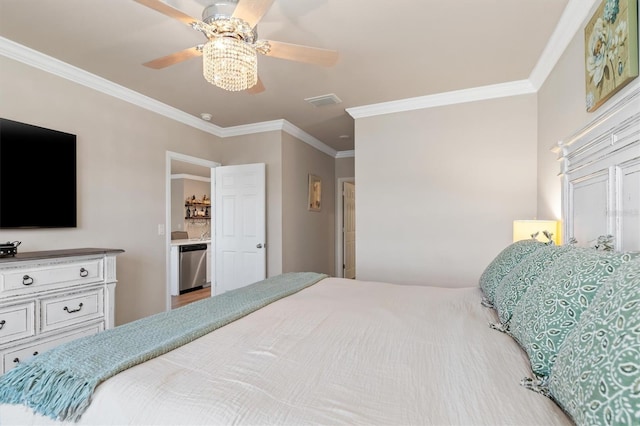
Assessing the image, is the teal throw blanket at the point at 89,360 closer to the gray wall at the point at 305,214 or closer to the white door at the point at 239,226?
the white door at the point at 239,226

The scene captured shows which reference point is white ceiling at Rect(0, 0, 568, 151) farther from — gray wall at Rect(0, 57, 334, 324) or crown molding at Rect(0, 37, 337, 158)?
gray wall at Rect(0, 57, 334, 324)

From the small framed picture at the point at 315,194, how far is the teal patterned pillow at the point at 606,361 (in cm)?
408

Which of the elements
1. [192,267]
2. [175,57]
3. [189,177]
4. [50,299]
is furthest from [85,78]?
[189,177]

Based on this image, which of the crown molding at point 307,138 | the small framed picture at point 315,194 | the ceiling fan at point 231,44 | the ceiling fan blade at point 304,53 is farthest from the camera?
the small framed picture at point 315,194

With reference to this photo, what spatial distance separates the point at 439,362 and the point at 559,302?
1.28ft

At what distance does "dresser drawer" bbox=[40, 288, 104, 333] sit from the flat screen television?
2.21ft

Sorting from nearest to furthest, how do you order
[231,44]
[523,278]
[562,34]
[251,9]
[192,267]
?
[523,278]
[251,9]
[231,44]
[562,34]
[192,267]

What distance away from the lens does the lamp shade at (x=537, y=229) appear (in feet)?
7.18

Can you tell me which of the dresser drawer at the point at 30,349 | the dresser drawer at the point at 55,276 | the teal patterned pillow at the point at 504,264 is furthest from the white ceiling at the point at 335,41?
the dresser drawer at the point at 30,349

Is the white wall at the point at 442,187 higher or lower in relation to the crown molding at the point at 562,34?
lower

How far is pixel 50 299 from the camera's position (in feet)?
6.84

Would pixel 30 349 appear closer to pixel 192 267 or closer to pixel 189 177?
pixel 192 267

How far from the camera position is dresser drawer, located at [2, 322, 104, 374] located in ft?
6.19

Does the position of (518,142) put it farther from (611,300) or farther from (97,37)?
(97,37)
